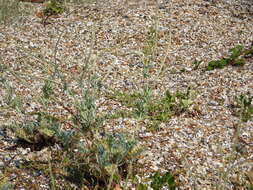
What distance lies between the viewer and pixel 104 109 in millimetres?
4426

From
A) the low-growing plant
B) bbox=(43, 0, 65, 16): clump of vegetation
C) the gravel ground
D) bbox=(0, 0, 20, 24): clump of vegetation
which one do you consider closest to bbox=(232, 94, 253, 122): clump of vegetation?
the gravel ground

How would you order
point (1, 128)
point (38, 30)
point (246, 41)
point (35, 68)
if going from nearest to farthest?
point (1, 128) → point (35, 68) → point (246, 41) → point (38, 30)

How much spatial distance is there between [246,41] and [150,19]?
75.7 inches

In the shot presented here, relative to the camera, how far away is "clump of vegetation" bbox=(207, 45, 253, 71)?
560 cm

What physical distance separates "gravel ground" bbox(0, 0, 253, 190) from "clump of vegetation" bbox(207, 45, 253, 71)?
0.48 feet

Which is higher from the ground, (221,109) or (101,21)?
(101,21)

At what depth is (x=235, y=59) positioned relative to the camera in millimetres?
5816

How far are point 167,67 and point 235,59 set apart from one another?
1128 mm

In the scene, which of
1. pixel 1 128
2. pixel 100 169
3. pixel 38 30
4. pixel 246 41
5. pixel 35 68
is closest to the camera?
pixel 100 169

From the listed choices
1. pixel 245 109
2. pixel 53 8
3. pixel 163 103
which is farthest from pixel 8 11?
pixel 245 109

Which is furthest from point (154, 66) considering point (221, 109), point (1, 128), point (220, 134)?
point (1, 128)

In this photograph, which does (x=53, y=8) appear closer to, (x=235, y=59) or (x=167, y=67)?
(x=167, y=67)

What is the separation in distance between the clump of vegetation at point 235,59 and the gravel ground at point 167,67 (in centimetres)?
15

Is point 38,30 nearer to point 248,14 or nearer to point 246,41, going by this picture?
point 246,41
